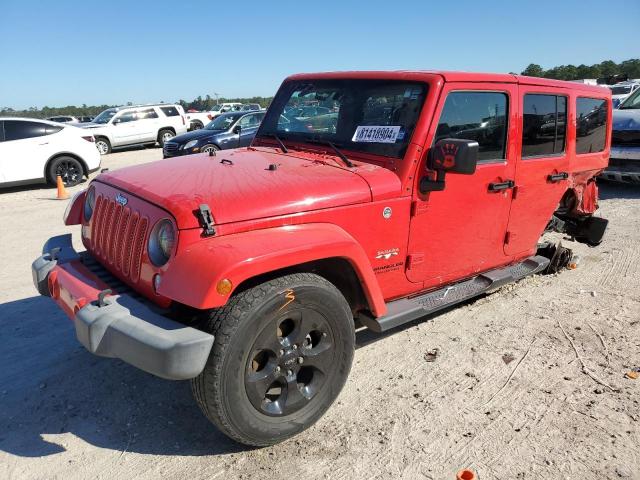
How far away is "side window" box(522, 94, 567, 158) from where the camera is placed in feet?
12.7

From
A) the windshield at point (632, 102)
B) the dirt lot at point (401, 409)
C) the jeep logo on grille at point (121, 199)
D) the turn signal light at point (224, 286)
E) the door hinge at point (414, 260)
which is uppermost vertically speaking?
the windshield at point (632, 102)

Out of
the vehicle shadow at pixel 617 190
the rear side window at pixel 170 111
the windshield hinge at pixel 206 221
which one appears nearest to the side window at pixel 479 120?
the windshield hinge at pixel 206 221

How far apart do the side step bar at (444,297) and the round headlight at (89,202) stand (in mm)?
1951

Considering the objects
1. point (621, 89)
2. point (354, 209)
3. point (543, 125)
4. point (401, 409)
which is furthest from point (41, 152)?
point (621, 89)

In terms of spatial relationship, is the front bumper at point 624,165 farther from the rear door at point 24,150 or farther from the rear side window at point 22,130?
the rear side window at point 22,130

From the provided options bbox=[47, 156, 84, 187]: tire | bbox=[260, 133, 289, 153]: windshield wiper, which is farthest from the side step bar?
bbox=[47, 156, 84, 187]: tire

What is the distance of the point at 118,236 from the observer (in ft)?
9.46

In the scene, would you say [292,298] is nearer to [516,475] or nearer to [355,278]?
[355,278]

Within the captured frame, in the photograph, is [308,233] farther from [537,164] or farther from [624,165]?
[624,165]

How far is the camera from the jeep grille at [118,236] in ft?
8.80

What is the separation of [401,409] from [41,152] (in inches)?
387

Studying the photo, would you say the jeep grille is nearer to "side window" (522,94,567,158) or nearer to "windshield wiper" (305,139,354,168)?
"windshield wiper" (305,139,354,168)

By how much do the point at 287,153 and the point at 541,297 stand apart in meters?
2.76

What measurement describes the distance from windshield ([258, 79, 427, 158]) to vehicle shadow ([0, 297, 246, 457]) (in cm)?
201
